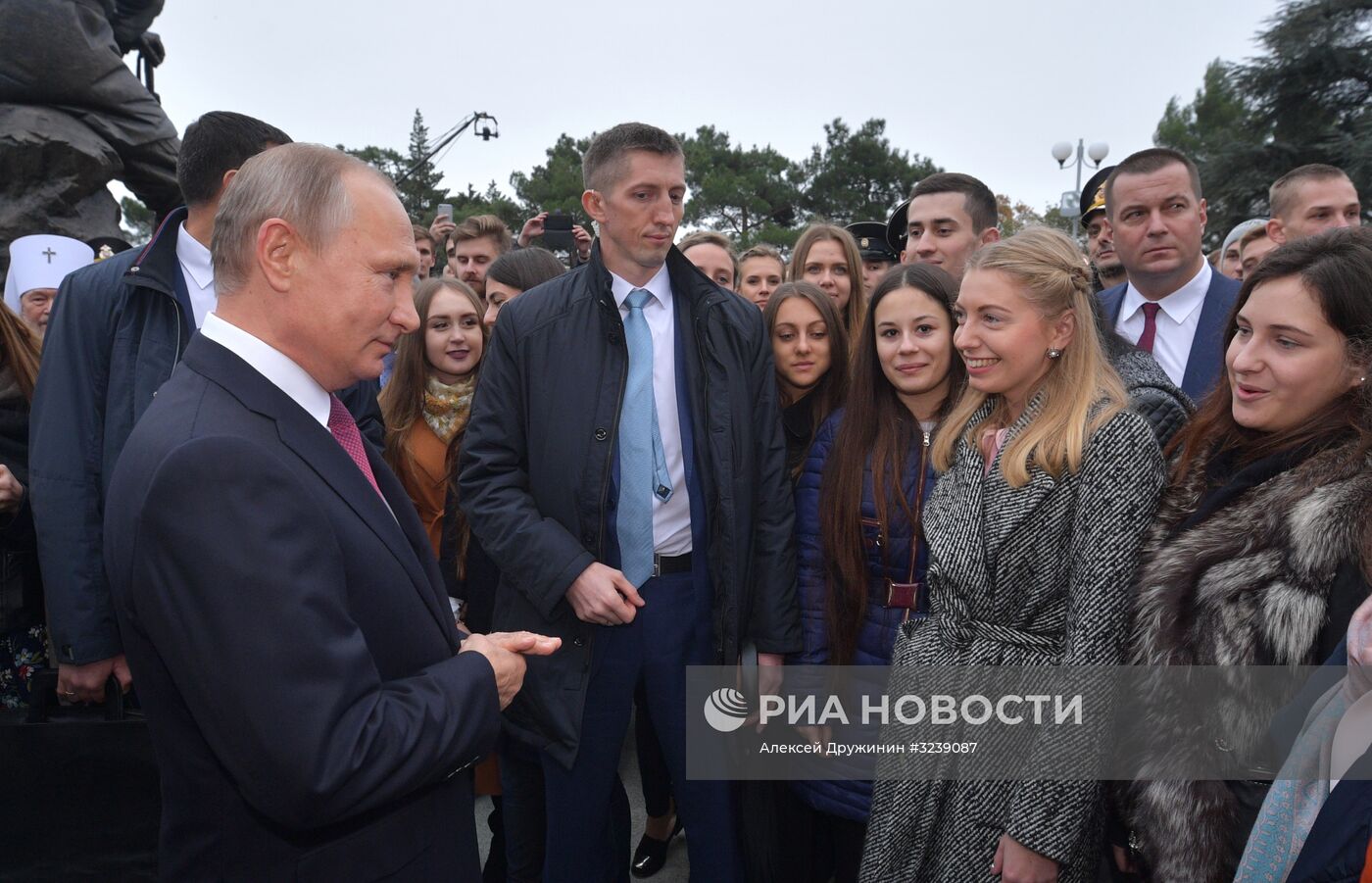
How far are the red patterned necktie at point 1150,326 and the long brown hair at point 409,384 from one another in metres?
A: 2.62

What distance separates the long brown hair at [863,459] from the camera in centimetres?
263

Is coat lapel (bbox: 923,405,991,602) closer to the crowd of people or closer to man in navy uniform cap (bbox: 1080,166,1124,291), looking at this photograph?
the crowd of people

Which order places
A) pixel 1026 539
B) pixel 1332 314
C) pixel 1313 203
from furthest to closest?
pixel 1313 203, pixel 1026 539, pixel 1332 314

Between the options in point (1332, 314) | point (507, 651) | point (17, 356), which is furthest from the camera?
point (17, 356)

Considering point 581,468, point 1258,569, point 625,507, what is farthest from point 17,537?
point 1258,569

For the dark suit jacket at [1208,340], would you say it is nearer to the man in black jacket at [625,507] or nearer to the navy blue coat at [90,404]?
the man in black jacket at [625,507]

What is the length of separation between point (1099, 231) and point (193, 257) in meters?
4.61

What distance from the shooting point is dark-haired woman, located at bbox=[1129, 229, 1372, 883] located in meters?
1.61

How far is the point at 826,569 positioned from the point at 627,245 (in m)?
1.21

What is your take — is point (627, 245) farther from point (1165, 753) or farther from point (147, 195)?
point (147, 195)

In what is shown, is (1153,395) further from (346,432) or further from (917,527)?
(346,432)

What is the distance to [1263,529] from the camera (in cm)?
171

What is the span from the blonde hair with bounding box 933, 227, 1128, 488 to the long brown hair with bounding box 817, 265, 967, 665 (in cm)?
20

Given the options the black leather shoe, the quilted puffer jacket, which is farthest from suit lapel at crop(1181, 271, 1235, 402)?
the black leather shoe
